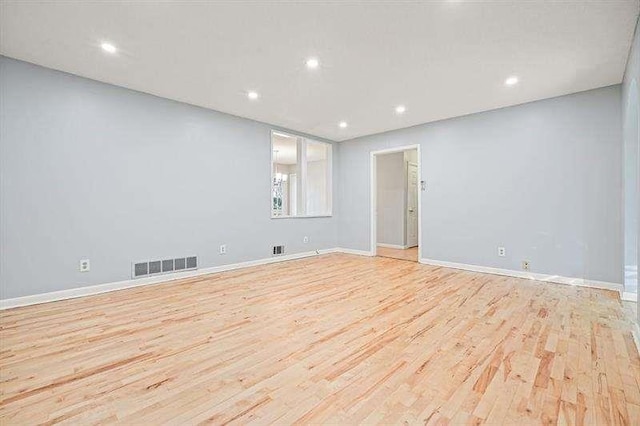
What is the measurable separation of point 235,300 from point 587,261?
4447 mm

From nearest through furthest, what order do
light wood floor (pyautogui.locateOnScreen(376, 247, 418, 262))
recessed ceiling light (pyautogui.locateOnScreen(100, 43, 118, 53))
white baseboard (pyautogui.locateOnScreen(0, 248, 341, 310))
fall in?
recessed ceiling light (pyautogui.locateOnScreen(100, 43, 118, 53)) → white baseboard (pyautogui.locateOnScreen(0, 248, 341, 310)) → light wood floor (pyautogui.locateOnScreen(376, 247, 418, 262))

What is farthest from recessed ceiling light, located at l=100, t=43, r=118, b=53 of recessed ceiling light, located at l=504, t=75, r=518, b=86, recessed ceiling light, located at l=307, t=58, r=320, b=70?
recessed ceiling light, located at l=504, t=75, r=518, b=86

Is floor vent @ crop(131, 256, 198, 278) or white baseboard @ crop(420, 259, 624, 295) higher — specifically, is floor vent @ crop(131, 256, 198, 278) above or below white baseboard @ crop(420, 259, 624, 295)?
above

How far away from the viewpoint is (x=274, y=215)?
18.4 ft

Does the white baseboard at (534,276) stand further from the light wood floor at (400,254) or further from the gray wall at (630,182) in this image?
the light wood floor at (400,254)

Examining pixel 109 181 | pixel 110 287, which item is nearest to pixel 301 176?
pixel 109 181

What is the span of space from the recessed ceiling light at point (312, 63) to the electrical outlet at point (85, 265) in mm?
3429

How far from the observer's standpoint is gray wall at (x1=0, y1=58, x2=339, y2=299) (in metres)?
3.08

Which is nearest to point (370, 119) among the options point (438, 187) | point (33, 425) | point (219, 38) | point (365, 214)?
point (438, 187)

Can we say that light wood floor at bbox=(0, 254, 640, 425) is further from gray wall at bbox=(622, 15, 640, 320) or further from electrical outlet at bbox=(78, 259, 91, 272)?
gray wall at bbox=(622, 15, 640, 320)

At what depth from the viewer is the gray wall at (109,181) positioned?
3.08m

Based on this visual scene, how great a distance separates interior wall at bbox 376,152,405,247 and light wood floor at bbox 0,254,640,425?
4018mm

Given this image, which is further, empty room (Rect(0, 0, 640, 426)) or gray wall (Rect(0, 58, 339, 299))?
gray wall (Rect(0, 58, 339, 299))

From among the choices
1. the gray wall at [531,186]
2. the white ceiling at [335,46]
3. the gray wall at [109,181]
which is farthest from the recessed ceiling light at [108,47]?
the gray wall at [531,186]
